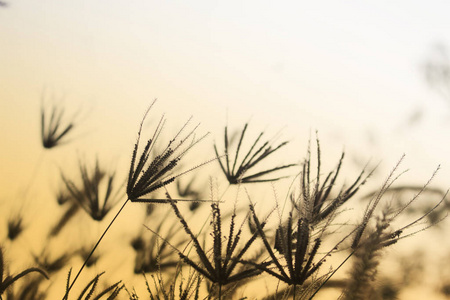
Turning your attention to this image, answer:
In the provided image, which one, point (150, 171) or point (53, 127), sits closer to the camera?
point (150, 171)

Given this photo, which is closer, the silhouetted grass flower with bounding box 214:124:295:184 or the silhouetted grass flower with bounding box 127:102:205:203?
the silhouetted grass flower with bounding box 127:102:205:203

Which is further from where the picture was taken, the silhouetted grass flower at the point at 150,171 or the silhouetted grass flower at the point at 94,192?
the silhouetted grass flower at the point at 94,192

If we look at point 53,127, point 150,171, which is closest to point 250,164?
point 150,171

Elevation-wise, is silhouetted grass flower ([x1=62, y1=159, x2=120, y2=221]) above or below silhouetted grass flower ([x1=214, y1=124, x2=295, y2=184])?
below

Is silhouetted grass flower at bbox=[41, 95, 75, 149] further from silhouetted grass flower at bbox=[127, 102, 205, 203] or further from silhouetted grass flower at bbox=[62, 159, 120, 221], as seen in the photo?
silhouetted grass flower at bbox=[127, 102, 205, 203]

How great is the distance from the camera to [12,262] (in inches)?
72.3

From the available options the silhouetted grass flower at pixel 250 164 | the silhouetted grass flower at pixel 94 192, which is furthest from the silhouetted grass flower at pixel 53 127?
the silhouetted grass flower at pixel 250 164

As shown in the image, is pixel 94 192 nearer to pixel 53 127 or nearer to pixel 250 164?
pixel 53 127

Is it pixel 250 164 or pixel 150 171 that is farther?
pixel 250 164

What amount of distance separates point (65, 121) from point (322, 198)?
149 cm

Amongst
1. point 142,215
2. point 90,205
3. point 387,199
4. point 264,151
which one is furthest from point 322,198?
point 90,205

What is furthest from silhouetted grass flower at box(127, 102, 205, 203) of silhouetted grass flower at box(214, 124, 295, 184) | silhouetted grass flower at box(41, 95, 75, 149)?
silhouetted grass flower at box(41, 95, 75, 149)

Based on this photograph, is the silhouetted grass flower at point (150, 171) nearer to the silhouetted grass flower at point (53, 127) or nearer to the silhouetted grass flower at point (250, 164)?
the silhouetted grass flower at point (250, 164)

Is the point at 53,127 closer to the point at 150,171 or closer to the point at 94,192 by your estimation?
the point at 94,192
